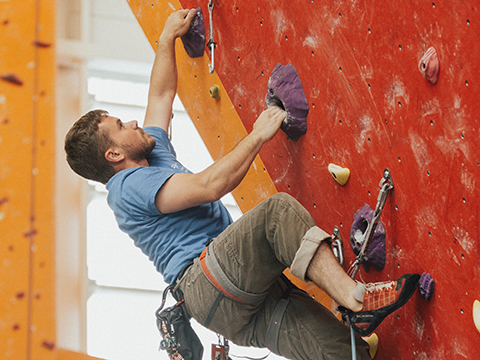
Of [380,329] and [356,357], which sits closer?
[356,357]

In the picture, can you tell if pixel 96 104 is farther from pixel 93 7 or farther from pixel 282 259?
pixel 282 259

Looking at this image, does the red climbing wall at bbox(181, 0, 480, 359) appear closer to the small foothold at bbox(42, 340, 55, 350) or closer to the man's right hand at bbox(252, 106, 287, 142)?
the man's right hand at bbox(252, 106, 287, 142)

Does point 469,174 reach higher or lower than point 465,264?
higher

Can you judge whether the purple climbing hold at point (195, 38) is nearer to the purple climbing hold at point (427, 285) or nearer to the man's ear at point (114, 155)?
the man's ear at point (114, 155)

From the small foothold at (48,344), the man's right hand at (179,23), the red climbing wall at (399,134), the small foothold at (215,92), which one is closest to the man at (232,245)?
the red climbing wall at (399,134)

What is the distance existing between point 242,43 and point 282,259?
0.93 m

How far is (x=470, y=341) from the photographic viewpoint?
4.35 ft

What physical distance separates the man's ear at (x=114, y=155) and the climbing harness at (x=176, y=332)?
51cm

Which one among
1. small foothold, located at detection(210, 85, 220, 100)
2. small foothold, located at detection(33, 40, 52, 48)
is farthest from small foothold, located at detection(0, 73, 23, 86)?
small foothold, located at detection(210, 85, 220, 100)

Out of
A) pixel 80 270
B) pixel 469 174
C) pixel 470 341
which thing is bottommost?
pixel 80 270

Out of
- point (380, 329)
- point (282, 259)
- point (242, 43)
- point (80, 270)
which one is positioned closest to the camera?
point (282, 259)

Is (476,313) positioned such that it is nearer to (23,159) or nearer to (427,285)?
(427,285)

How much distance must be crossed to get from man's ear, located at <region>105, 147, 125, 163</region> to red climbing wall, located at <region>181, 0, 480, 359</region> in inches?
23.9

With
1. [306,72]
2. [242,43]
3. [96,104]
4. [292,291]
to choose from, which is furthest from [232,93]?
[96,104]
